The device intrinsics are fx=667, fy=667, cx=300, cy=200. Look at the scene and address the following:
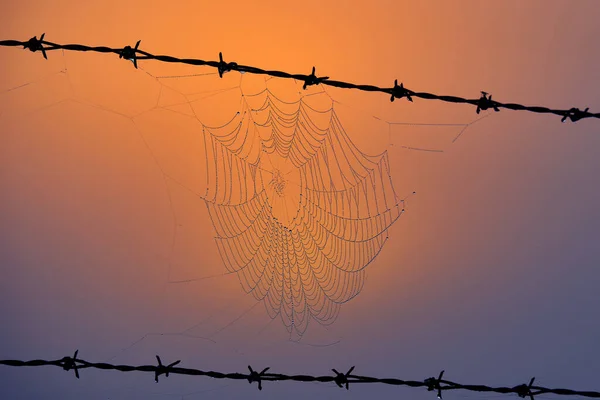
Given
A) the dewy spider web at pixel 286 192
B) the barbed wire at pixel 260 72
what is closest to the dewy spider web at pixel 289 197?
the dewy spider web at pixel 286 192

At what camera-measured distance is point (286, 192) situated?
4.66m

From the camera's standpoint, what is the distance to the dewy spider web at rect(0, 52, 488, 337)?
14.1 ft

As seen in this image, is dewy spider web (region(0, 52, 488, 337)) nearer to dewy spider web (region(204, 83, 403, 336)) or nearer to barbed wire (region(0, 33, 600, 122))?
dewy spider web (region(204, 83, 403, 336))

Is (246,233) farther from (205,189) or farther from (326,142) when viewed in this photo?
(326,142)

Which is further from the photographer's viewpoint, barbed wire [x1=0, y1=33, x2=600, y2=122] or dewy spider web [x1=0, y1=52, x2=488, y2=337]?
→ dewy spider web [x1=0, y1=52, x2=488, y2=337]

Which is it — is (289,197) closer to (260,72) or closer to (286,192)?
(286,192)

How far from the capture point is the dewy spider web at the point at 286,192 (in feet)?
14.1

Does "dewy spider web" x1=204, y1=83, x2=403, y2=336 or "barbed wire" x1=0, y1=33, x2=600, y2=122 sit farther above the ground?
"dewy spider web" x1=204, y1=83, x2=403, y2=336

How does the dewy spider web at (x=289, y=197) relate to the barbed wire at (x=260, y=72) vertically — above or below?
above

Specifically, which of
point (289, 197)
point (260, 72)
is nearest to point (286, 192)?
point (289, 197)

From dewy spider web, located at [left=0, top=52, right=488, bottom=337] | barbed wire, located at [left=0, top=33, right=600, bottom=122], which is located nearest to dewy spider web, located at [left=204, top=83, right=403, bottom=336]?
dewy spider web, located at [left=0, top=52, right=488, bottom=337]

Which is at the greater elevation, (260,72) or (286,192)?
(286,192)

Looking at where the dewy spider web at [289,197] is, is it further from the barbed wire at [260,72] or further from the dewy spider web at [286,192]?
the barbed wire at [260,72]

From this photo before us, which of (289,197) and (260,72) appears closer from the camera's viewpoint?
(260,72)
